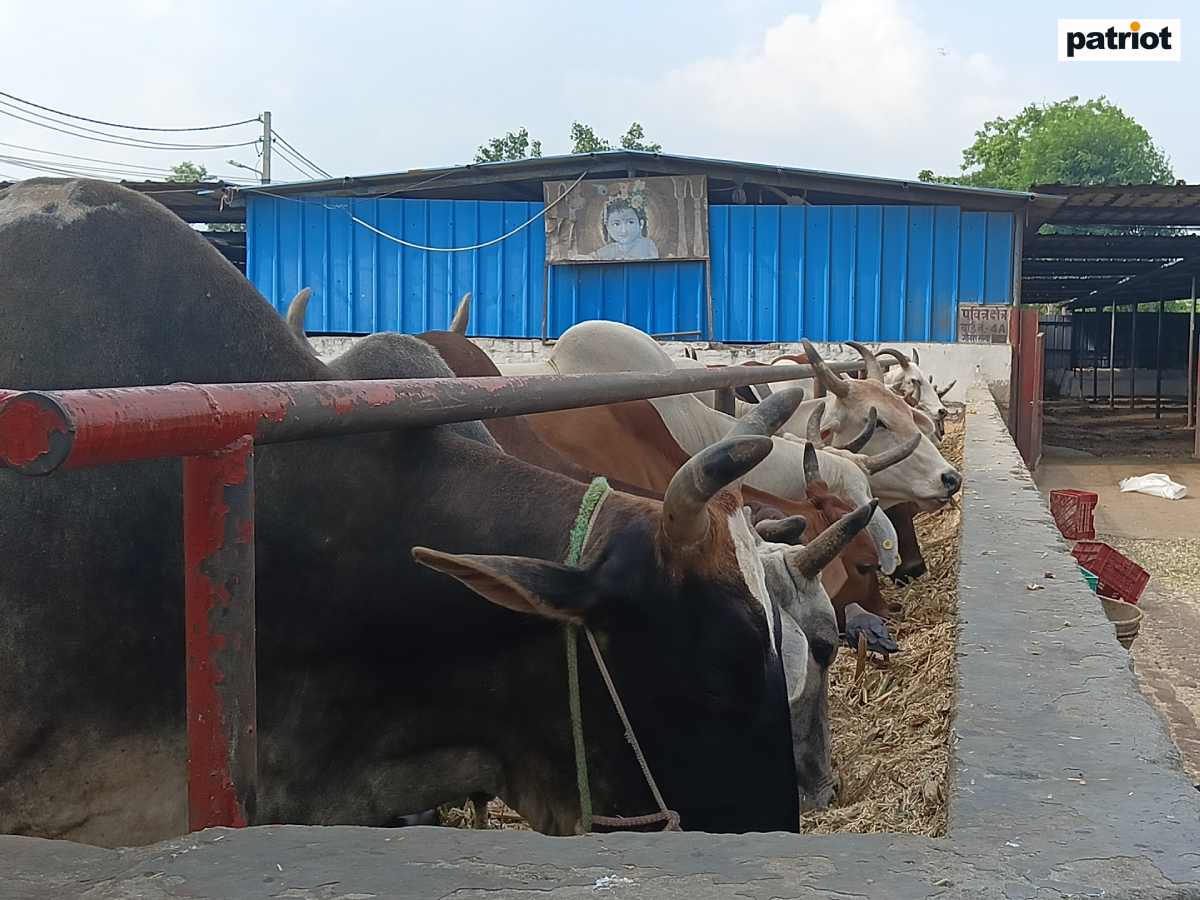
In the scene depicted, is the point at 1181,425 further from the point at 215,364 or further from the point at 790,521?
the point at 215,364

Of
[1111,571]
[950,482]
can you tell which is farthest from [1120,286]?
[950,482]

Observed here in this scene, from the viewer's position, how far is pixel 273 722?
2305 mm

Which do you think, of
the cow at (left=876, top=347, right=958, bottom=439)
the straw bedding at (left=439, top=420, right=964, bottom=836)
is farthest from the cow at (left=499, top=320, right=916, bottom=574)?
the cow at (left=876, top=347, right=958, bottom=439)

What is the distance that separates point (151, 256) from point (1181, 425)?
23.1 m

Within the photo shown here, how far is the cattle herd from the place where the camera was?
223 centimetres

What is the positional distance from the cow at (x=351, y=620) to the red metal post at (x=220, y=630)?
2.45 feet

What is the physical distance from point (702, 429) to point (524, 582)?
3.65 m

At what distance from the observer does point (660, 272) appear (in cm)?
1600

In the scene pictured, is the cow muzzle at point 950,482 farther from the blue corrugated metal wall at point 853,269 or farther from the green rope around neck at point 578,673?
the blue corrugated metal wall at point 853,269

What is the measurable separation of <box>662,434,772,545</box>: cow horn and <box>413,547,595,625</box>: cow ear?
0.72ft

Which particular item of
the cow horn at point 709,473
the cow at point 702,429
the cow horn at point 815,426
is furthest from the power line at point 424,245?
the cow horn at point 709,473

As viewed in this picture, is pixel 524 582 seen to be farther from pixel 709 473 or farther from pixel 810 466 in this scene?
pixel 810 466

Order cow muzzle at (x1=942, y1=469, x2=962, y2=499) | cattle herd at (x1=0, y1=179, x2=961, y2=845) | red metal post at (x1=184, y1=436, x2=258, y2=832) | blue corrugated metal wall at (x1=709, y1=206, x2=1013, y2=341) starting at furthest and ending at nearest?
blue corrugated metal wall at (x1=709, y1=206, x2=1013, y2=341) → cow muzzle at (x1=942, y1=469, x2=962, y2=499) → cattle herd at (x1=0, y1=179, x2=961, y2=845) → red metal post at (x1=184, y1=436, x2=258, y2=832)

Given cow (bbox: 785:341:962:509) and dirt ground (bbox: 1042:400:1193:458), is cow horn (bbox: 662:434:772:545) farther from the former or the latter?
dirt ground (bbox: 1042:400:1193:458)
